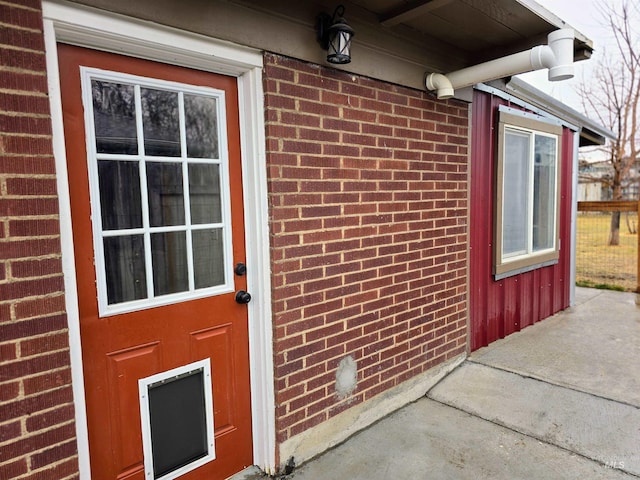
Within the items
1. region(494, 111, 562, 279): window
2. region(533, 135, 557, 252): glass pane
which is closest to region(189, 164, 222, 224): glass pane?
region(494, 111, 562, 279): window

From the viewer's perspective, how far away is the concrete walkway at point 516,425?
2.40 m

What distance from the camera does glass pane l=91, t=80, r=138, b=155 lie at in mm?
1800

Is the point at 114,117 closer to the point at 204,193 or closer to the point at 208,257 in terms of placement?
the point at 204,193

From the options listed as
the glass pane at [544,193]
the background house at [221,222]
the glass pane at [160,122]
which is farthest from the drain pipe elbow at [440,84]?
the glass pane at [544,193]

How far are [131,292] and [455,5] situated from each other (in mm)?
2460

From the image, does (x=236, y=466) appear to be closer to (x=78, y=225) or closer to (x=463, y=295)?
(x=78, y=225)

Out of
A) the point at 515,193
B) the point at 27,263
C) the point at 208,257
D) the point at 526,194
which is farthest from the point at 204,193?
the point at 526,194

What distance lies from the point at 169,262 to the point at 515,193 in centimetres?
A: 380

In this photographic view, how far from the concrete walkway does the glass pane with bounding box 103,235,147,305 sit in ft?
4.49

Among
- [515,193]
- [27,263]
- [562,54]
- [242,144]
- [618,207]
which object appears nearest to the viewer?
[27,263]

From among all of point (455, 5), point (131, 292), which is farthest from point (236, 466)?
point (455, 5)

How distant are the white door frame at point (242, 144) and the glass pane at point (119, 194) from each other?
7.5 inches

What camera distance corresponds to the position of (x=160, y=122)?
1.97 meters

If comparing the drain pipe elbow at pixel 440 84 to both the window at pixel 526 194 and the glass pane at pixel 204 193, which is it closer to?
the window at pixel 526 194
